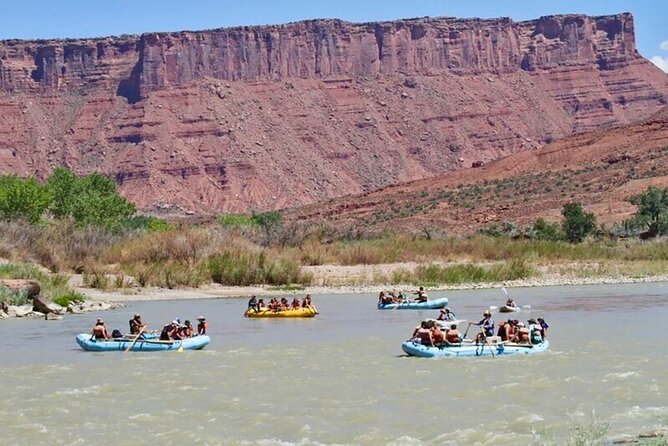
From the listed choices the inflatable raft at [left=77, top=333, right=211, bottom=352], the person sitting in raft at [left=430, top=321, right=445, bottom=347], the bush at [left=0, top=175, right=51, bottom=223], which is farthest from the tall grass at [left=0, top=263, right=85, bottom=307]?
the bush at [left=0, top=175, right=51, bottom=223]

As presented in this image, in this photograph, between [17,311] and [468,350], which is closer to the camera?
[468,350]

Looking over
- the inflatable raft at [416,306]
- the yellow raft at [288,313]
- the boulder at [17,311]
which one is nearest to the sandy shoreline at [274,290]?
the boulder at [17,311]

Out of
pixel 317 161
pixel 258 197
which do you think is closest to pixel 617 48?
pixel 317 161

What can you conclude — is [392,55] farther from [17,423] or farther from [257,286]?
[17,423]

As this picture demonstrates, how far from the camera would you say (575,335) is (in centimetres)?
3309

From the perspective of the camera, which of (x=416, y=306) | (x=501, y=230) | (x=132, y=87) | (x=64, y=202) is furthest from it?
(x=132, y=87)

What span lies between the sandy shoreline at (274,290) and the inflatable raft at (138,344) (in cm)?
Answer: 1417

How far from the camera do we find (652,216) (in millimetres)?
74312

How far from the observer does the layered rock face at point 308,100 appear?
16500 cm

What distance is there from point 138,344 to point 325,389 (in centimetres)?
803

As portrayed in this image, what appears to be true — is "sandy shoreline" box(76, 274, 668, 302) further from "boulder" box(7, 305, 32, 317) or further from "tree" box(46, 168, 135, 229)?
"tree" box(46, 168, 135, 229)

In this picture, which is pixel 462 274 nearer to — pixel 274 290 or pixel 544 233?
pixel 274 290

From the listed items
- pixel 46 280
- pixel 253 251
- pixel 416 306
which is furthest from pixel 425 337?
pixel 253 251

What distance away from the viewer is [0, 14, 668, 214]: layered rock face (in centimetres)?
16500
